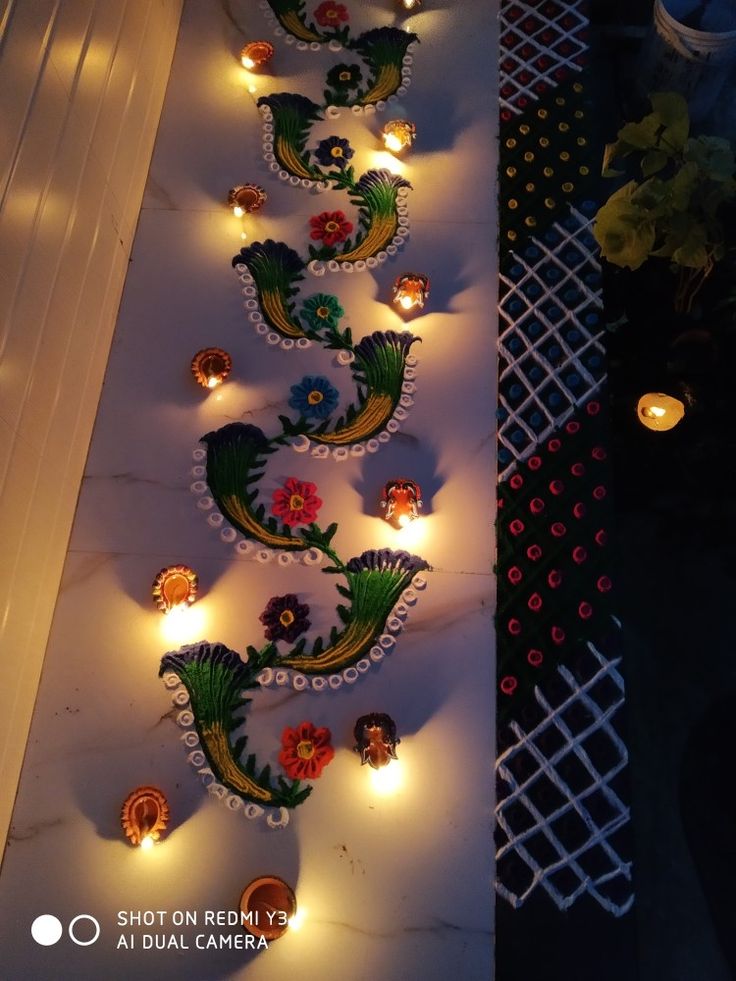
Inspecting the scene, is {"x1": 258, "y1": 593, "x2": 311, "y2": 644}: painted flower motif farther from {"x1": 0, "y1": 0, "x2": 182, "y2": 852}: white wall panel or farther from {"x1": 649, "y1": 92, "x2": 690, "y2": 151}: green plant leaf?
{"x1": 649, "y1": 92, "x2": 690, "y2": 151}: green plant leaf

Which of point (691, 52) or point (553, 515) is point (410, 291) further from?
point (691, 52)

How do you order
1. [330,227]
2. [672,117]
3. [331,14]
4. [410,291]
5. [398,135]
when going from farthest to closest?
[331,14] < [398,135] < [330,227] < [410,291] < [672,117]

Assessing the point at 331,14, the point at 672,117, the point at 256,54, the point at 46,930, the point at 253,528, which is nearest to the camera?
the point at 46,930

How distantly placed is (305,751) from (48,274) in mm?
1337

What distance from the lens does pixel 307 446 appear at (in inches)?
81.7

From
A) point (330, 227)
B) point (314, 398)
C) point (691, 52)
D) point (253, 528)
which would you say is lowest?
point (253, 528)

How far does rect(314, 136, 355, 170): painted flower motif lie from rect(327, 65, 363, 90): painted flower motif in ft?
0.86

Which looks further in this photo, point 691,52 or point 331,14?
point 331,14

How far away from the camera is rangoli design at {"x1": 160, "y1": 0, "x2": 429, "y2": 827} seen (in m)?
1.79

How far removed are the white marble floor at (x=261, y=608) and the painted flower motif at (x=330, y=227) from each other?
0.14 ft

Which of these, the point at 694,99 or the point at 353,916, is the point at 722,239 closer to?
the point at 694,99

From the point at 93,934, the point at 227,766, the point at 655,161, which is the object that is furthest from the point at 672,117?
the point at 93,934

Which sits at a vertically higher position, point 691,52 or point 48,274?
point 691,52

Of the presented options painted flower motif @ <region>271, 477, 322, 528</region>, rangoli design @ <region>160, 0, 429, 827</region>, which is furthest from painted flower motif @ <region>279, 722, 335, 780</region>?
painted flower motif @ <region>271, 477, 322, 528</region>
